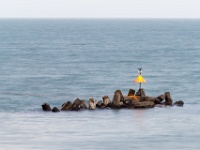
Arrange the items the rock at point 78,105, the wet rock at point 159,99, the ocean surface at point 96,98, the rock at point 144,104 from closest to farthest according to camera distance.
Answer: the ocean surface at point 96,98 < the rock at point 78,105 < the rock at point 144,104 < the wet rock at point 159,99

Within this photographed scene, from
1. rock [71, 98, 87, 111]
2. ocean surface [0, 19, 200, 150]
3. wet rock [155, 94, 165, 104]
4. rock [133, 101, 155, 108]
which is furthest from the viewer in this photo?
wet rock [155, 94, 165, 104]

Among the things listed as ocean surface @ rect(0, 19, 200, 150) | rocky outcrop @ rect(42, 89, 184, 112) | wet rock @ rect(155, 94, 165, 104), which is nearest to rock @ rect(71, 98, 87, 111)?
rocky outcrop @ rect(42, 89, 184, 112)

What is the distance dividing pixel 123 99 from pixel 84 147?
20393 millimetres

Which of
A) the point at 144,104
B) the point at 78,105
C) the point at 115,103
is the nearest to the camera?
the point at 78,105

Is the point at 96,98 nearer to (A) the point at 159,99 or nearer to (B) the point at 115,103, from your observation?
(A) the point at 159,99

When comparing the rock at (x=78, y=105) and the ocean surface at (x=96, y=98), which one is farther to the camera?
the rock at (x=78, y=105)

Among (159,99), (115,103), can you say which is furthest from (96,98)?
(115,103)

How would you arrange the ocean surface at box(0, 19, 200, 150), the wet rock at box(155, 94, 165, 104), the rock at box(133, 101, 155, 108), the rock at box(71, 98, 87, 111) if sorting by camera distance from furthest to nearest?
the wet rock at box(155, 94, 165, 104) → the rock at box(133, 101, 155, 108) → the rock at box(71, 98, 87, 111) → the ocean surface at box(0, 19, 200, 150)

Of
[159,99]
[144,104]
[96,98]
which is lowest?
[144,104]

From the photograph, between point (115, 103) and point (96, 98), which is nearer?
point (115, 103)

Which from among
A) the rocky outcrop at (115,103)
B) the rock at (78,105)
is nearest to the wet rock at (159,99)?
the rocky outcrop at (115,103)

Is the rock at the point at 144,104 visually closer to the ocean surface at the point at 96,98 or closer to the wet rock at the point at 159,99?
the ocean surface at the point at 96,98

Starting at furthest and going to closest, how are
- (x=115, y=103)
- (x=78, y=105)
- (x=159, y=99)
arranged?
(x=159, y=99) < (x=115, y=103) < (x=78, y=105)

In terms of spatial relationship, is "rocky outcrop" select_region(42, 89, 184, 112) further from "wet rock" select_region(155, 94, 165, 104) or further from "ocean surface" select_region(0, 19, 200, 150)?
"wet rock" select_region(155, 94, 165, 104)
